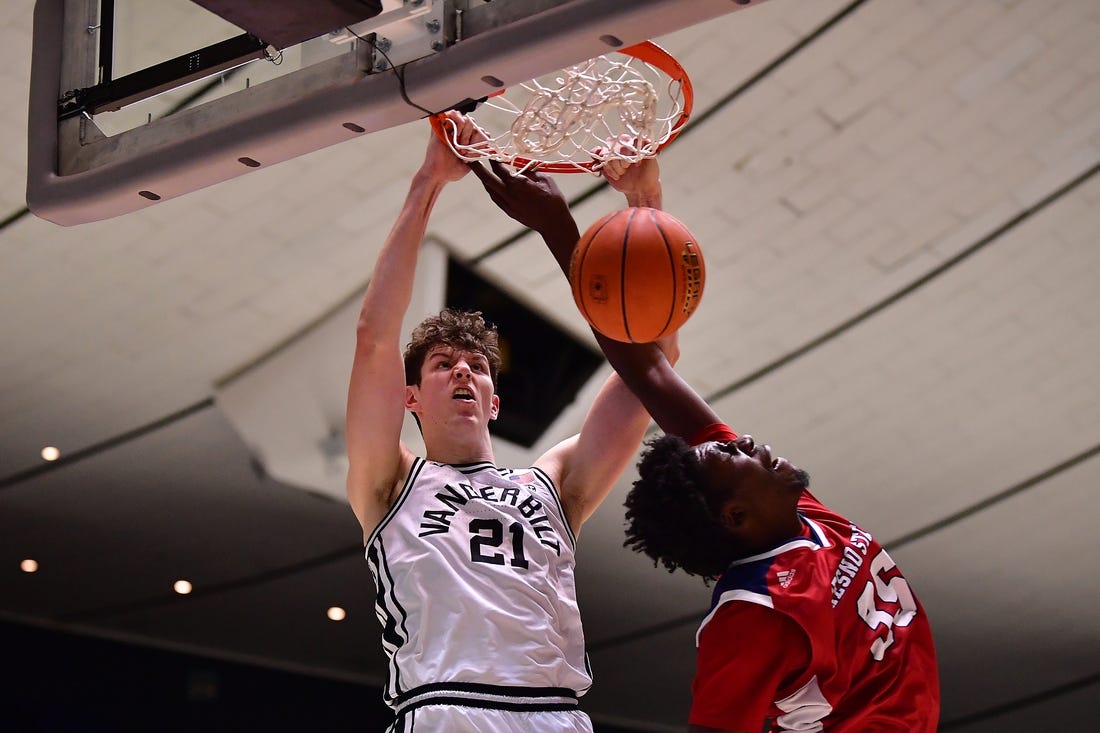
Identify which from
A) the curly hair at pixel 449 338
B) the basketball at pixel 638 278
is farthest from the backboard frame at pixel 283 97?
the curly hair at pixel 449 338

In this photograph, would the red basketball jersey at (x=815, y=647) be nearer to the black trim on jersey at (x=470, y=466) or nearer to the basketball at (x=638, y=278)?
the basketball at (x=638, y=278)

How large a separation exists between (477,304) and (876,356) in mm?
2081

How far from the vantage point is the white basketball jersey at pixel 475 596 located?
12.0ft

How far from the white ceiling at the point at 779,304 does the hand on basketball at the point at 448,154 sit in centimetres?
228

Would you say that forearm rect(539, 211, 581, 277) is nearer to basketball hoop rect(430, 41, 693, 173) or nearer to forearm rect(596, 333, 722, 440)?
basketball hoop rect(430, 41, 693, 173)

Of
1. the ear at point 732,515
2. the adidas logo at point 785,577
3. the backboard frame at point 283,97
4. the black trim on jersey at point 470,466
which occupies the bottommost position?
the black trim on jersey at point 470,466

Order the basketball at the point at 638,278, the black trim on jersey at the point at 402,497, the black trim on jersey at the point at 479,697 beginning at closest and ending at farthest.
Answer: the black trim on jersey at the point at 479,697
the basketball at the point at 638,278
the black trim on jersey at the point at 402,497

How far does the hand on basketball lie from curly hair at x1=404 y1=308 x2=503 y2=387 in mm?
452

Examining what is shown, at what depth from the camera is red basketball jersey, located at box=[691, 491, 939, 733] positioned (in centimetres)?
329

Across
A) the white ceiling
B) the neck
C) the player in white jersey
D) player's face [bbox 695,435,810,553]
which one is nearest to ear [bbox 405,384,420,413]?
the player in white jersey

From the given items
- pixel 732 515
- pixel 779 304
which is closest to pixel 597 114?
pixel 732 515

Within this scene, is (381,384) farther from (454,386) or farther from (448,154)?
(448,154)

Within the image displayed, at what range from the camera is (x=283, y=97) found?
3.48 metres

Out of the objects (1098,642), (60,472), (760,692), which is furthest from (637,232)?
(1098,642)
